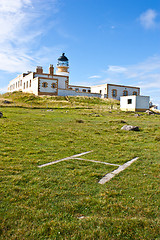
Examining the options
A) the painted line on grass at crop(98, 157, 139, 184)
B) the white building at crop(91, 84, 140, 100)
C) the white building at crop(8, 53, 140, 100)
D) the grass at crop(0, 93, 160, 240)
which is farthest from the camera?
the white building at crop(91, 84, 140, 100)

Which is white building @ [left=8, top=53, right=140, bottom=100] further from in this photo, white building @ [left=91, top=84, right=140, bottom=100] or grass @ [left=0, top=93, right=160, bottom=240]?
grass @ [left=0, top=93, right=160, bottom=240]

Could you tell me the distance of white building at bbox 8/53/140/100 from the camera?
56747 mm

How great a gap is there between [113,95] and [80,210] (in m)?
64.4

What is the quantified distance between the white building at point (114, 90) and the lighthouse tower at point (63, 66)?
12783 mm

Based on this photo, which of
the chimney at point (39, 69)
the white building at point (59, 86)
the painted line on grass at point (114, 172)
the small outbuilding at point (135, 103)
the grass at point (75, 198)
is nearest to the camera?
the grass at point (75, 198)

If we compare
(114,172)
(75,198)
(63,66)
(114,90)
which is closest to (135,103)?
(114,90)

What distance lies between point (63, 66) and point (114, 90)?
19769 millimetres

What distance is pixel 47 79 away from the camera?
5672cm


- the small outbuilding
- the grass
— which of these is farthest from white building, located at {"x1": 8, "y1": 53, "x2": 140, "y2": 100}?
the grass

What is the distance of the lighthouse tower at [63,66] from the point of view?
67.9m

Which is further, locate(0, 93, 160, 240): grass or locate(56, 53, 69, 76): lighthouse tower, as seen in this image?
locate(56, 53, 69, 76): lighthouse tower

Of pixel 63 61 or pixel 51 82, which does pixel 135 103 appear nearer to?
pixel 51 82

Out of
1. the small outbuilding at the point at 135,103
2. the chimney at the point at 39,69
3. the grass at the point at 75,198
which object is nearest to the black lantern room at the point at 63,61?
the chimney at the point at 39,69

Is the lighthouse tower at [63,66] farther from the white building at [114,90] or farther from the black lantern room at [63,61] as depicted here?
the white building at [114,90]
